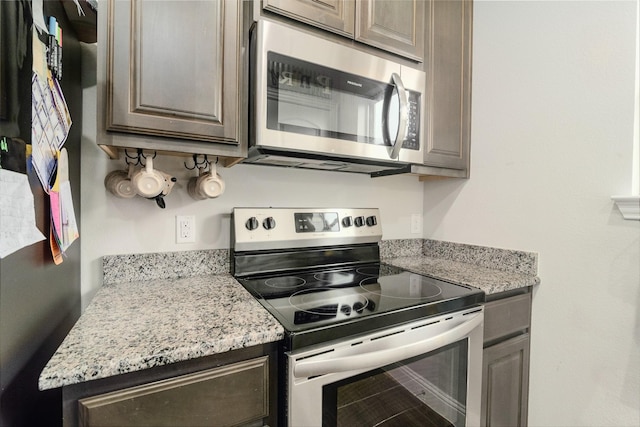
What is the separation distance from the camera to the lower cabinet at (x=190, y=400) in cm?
62

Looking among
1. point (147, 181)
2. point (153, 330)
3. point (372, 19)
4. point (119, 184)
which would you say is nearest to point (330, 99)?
point (372, 19)

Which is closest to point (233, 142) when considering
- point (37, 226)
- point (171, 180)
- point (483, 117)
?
point (171, 180)

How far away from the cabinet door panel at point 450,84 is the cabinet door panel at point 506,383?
87cm

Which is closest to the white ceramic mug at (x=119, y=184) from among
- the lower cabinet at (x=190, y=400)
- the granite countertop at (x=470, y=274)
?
the lower cabinet at (x=190, y=400)

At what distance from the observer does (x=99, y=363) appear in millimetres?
601

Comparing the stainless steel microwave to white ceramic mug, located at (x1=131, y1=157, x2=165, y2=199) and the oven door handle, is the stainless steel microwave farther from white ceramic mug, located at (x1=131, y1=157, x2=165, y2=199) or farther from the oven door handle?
the oven door handle

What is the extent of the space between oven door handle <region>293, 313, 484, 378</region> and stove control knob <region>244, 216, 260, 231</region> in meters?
0.67

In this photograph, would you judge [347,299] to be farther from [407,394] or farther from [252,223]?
[252,223]

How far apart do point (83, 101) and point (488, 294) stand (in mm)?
1713

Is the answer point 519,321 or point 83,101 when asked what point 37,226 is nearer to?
point 83,101

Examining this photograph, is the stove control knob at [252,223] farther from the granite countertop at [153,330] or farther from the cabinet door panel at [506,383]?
the cabinet door panel at [506,383]

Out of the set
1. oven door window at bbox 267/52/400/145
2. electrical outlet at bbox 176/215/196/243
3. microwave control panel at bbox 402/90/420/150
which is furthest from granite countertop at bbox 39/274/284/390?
microwave control panel at bbox 402/90/420/150

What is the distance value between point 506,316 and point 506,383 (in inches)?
11.7

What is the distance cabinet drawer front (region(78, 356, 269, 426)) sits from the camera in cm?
63
